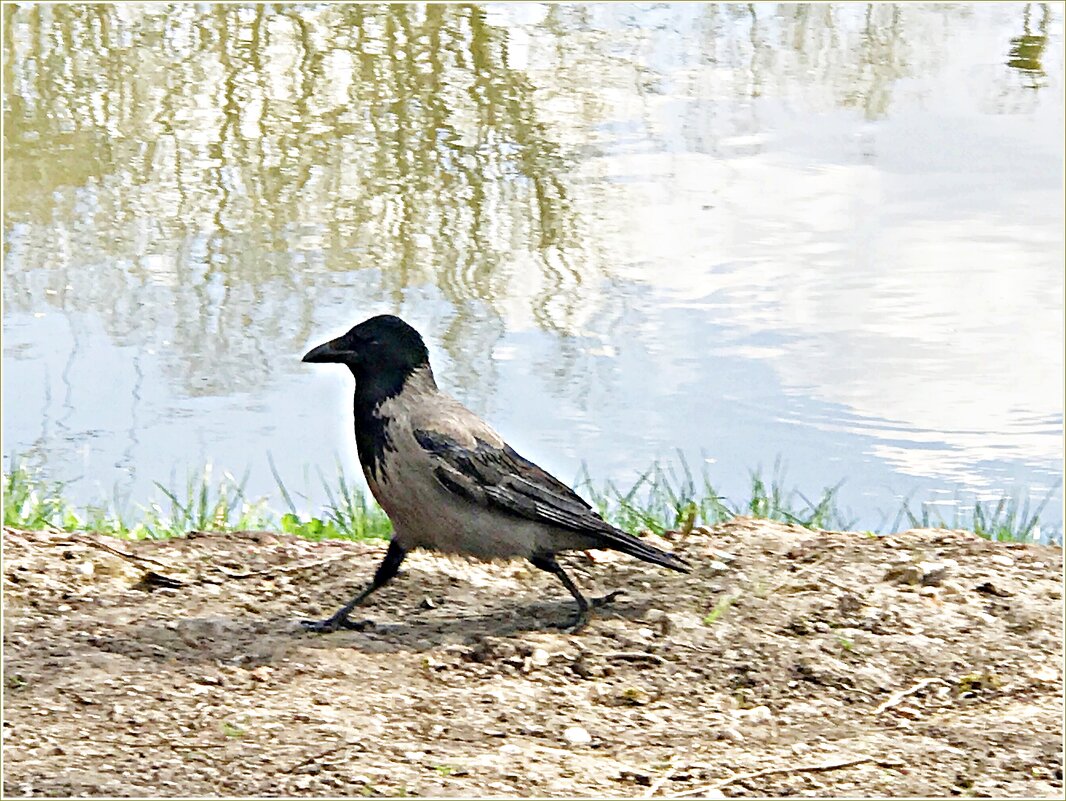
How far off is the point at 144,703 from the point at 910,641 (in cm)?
259

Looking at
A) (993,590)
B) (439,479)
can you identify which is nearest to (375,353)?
(439,479)

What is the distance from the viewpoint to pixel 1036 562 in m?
5.69

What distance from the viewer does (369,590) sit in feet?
15.6

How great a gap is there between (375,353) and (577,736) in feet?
4.90

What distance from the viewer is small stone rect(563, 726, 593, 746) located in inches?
155

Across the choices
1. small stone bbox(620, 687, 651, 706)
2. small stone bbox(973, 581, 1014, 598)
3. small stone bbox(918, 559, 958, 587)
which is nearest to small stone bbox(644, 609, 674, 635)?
small stone bbox(620, 687, 651, 706)

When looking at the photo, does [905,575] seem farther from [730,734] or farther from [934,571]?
[730,734]

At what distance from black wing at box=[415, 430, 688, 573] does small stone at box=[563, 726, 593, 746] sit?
857 mm

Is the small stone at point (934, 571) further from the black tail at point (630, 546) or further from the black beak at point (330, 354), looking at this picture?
the black beak at point (330, 354)

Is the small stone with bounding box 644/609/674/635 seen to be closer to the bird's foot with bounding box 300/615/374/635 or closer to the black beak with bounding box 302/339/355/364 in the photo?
the bird's foot with bounding box 300/615/374/635

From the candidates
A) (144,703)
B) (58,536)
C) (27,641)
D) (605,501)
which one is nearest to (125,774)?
(144,703)

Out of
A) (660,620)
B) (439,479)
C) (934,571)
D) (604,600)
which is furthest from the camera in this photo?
(934,571)

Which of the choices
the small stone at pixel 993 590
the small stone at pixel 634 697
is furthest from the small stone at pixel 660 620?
the small stone at pixel 993 590

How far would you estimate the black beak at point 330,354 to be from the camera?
4668 millimetres
